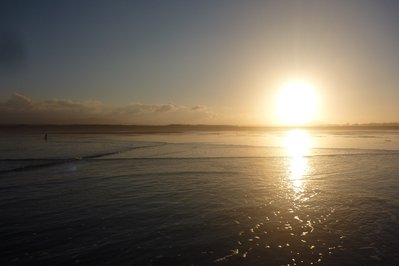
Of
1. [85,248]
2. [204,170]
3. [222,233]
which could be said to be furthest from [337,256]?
[204,170]

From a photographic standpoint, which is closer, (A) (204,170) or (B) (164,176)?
(B) (164,176)

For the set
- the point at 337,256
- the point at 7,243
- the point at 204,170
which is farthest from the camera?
the point at 204,170

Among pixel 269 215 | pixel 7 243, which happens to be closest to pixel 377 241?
pixel 269 215

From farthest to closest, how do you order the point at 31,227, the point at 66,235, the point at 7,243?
1. the point at 31,227
2. the point at 66,235
3. the point at 7,243

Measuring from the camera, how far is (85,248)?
10.1 m

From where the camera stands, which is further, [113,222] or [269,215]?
[269,215]

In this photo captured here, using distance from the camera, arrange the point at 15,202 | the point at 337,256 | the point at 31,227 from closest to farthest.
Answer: the point at 337,256
the point at 31,227
the point at 15,202

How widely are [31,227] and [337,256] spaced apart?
30.6ft

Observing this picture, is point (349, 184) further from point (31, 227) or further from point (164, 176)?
point (31, 227)

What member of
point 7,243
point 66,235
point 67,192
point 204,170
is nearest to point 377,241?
point 66,235

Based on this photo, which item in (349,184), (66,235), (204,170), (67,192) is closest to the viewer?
(66,235)

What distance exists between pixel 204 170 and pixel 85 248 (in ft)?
55.6

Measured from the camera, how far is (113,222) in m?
12.7

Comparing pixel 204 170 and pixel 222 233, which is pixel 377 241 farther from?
pixel 204 170
